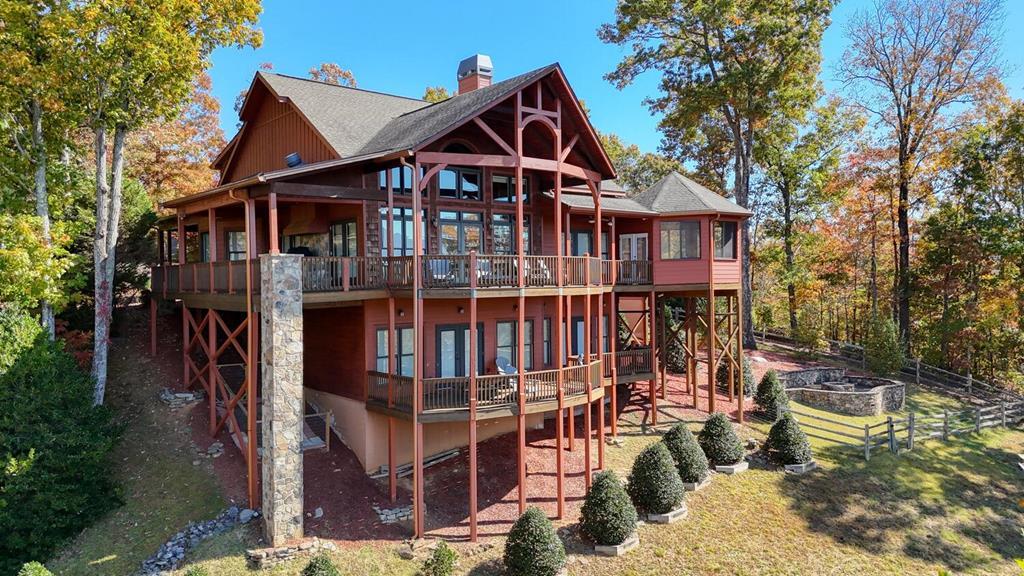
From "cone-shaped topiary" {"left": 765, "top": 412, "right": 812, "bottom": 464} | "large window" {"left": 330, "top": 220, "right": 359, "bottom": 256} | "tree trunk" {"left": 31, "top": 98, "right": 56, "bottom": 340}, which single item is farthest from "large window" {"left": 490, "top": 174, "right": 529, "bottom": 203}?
"tree trunk" {"left": 31, "top": 98, "right": 56, "bottom": 340}

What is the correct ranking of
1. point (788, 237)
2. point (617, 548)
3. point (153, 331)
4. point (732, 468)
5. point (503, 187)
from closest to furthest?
1. point (617, 548)
2. point (732, 468)
3. point (503, 187)
4. point (153, 331)
5. point (788, 237)

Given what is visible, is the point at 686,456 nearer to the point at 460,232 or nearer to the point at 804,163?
the point at 460,232

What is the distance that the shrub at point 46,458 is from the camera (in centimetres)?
1255

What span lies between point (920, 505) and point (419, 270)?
15676 mm

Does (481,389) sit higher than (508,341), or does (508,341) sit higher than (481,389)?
(508,341)

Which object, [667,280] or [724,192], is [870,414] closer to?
[667,280]

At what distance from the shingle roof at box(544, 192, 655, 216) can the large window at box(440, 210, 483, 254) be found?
2.61 metres

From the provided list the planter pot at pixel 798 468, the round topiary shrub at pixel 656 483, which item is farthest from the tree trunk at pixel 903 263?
the round topiary shrub at pixel 656 483

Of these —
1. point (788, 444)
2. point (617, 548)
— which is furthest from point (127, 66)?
point (788, 444)

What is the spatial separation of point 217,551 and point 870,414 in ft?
79.2

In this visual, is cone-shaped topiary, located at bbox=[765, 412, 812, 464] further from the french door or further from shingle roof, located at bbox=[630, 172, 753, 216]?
the french door

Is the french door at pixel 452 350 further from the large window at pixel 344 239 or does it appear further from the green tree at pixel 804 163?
the green tree at pixel 804 163

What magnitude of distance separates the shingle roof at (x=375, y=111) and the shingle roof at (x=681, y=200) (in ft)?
24.9

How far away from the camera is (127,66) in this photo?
16719 mm
